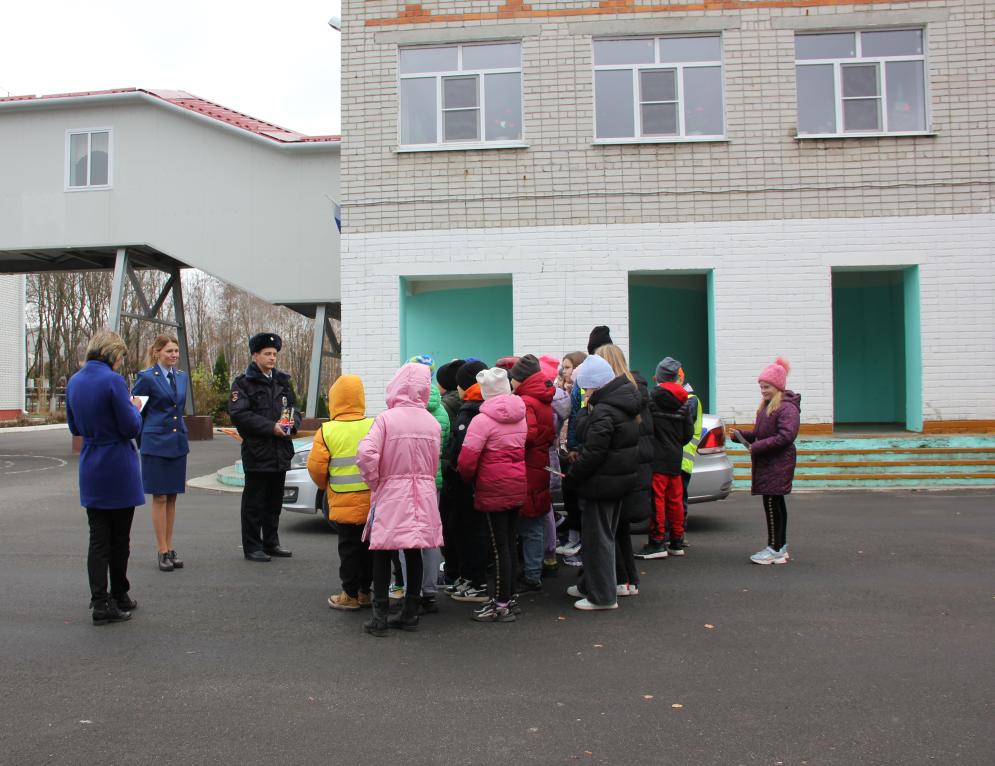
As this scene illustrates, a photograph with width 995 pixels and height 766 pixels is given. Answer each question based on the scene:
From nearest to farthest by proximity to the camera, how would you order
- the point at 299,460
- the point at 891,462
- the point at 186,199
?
the point at 299,460
the point at 891,462
the point at 186,199

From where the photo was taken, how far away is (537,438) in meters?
6.03

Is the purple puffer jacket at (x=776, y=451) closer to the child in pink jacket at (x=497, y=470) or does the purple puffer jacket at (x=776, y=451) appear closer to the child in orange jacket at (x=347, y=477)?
the child in pink jacket at (x=497, y=470)

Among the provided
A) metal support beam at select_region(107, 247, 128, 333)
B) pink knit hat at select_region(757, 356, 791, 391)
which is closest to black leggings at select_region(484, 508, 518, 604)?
pink knit hat at select_region(757, 356, 791, 391)

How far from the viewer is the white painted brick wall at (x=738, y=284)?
13.4 m

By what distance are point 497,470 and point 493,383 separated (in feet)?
1.90

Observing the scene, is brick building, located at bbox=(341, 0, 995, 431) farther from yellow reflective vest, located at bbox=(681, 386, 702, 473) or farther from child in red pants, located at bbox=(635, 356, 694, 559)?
child in red pants, located at bbox=(635, 356, 694, 559)

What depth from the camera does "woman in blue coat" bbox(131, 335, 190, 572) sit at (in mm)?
6941

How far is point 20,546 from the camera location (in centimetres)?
818

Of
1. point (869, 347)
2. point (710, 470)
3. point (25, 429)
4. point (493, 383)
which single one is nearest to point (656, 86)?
point (869, 347)

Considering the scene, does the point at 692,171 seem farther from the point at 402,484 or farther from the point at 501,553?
the point at 402,484

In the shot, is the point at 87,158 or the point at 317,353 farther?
the point at 87,158

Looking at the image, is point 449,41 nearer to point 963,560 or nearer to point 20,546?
point 20,546

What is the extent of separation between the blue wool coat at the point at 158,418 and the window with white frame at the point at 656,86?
9021mm

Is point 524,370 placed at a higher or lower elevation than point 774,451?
higher
